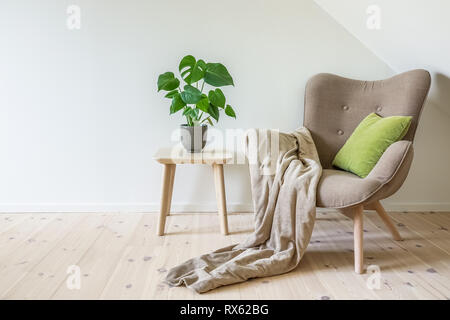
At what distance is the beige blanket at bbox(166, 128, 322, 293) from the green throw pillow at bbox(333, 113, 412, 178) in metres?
0.21

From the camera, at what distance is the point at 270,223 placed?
2.10 m

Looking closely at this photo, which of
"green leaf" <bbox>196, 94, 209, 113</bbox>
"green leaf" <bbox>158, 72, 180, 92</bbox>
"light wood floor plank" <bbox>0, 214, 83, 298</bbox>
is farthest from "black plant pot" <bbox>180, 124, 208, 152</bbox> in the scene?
"light wood floor plank" <bbox>0, 214, 83, 298</bbox>

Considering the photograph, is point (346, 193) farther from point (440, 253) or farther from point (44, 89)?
point (44, 89)

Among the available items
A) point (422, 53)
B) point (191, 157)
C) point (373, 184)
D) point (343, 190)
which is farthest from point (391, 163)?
point (191, 157)

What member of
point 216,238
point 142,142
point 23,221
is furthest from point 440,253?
point 23,221

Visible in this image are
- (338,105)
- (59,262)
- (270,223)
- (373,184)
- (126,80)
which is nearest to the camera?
(373,184)

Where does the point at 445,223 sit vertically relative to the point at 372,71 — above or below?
below

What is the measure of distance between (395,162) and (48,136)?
205 centimetres

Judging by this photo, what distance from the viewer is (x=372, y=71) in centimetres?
272

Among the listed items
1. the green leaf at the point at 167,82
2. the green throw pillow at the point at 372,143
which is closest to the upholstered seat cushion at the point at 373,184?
the green throw pillow at the point at 372,143

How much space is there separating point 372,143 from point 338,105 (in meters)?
0.43

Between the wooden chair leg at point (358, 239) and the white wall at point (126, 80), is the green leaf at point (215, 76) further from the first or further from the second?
the wooden chair leg at point (358, 239)

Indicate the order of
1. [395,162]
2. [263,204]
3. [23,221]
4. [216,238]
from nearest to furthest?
[395,162] → [263,204] → [216,238] → [23,221]

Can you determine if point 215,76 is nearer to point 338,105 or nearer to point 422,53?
point 338,105
